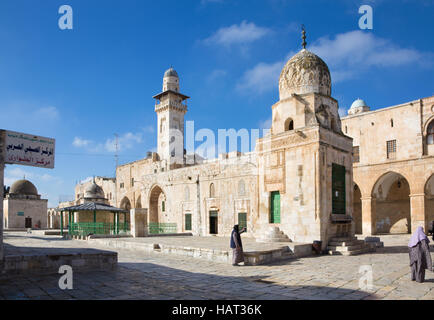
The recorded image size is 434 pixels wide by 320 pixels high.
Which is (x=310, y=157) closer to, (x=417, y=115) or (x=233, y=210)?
(x=233, y=210)

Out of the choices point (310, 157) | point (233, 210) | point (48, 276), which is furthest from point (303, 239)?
point (233, 210)

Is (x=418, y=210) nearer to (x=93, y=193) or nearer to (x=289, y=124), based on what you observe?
(x=289, y=124)

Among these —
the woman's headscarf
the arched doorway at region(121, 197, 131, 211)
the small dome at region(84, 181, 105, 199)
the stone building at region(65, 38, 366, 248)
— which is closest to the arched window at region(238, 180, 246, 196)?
the stone building at region(65, 38, 366, 248)

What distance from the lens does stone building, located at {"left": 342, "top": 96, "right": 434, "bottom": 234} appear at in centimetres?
2273

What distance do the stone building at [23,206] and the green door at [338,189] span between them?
1288 inches

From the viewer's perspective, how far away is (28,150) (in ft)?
25.6

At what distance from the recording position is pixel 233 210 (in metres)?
24.0

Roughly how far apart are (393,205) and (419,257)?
21773mm

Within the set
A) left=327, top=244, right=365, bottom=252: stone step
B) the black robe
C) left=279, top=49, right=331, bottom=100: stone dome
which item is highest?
left=279, top=49, right=331, bottom=100: stone dome

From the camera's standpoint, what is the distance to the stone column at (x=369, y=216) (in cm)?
2473

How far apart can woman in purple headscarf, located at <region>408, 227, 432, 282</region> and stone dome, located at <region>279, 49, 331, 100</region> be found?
28.2ft

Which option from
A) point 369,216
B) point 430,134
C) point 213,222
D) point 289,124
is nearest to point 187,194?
point 213,222

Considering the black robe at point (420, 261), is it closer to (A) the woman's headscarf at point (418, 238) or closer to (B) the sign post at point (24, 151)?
(A) the woman's headscarf at point (418, 238)

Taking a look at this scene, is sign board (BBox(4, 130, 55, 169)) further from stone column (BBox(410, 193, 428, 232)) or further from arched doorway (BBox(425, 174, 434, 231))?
arched doorway (BBox(425, 174, 434, 231))
